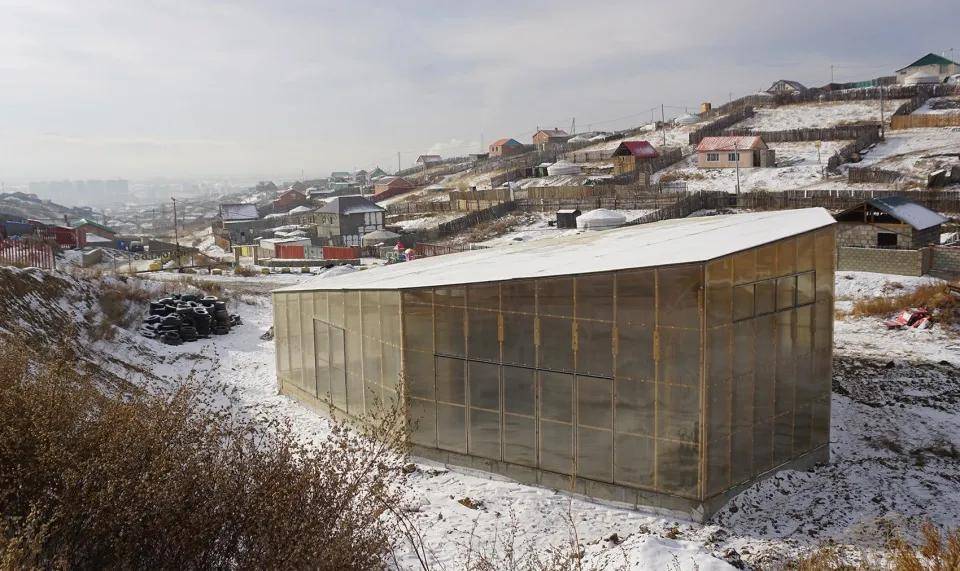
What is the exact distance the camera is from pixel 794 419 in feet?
53.8

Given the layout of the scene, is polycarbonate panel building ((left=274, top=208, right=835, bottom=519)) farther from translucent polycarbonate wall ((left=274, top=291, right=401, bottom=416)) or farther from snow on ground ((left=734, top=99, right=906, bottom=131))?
snow on ground ((left=734, top=99, right=906, bottom=131))

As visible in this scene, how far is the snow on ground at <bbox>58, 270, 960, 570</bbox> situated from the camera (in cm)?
1331

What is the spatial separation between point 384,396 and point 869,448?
12.2m

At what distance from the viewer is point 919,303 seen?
28578mm

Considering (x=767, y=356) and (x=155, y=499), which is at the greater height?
(x=767, y=356)

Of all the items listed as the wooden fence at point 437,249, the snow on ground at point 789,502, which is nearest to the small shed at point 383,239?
the wooden fence at point 437,249

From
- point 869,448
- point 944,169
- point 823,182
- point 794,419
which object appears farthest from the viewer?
point 823,182

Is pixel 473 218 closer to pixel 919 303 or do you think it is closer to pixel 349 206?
pixel 349 206

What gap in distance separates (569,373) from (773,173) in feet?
184

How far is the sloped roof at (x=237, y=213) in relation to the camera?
8938 cm

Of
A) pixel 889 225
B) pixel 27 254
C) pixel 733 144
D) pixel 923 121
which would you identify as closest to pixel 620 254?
pixel 889 225

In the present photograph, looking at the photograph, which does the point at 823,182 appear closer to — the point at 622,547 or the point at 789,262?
the point at 789,262

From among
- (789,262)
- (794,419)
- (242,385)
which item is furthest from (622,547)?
(242,385)

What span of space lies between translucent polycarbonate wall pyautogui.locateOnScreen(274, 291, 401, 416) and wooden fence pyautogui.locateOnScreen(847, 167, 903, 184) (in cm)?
5048
